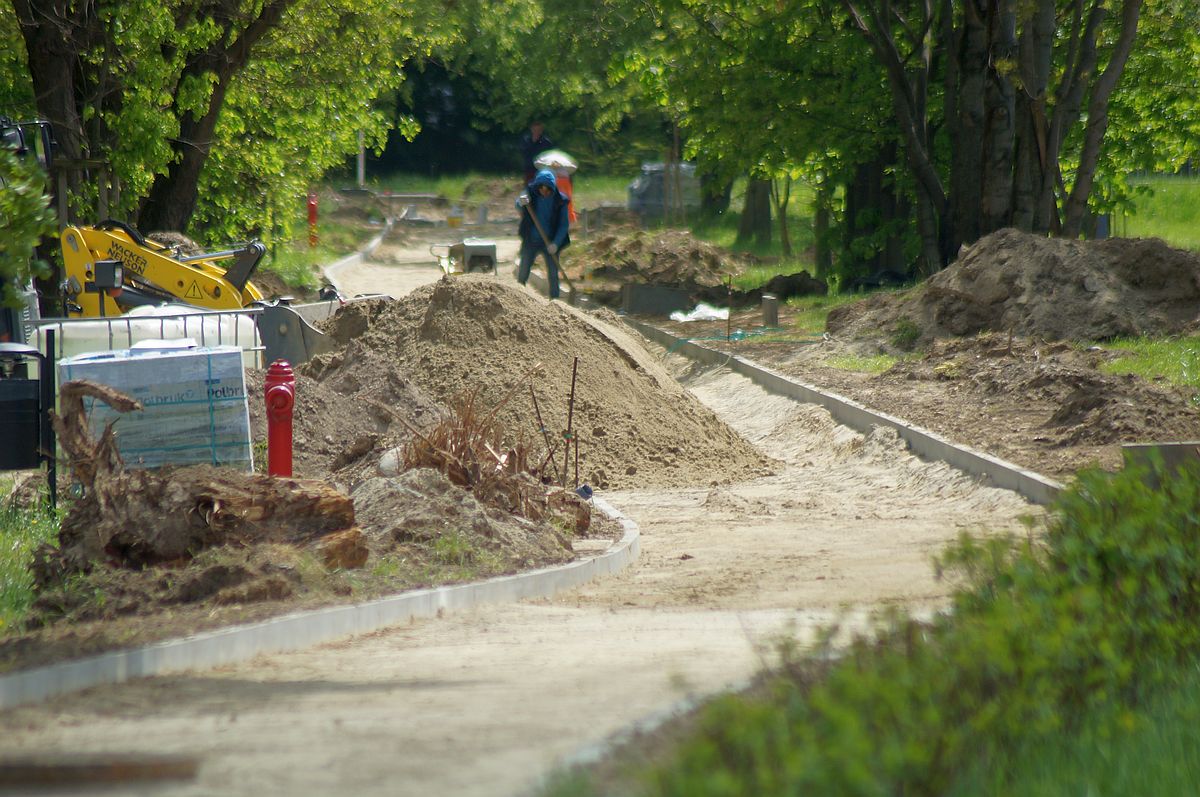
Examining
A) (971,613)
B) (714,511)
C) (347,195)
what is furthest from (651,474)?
(347,195)

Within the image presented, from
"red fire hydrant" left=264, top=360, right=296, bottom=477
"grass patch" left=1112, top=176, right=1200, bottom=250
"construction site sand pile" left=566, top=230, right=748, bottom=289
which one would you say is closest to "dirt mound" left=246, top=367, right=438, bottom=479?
"red fire hydrant" left=264, top=360, right=296, bottom=477

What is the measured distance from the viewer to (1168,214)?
136 feet

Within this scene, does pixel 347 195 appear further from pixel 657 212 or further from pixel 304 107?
pixel 304 107

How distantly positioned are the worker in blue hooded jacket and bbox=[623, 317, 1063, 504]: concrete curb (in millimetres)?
2424

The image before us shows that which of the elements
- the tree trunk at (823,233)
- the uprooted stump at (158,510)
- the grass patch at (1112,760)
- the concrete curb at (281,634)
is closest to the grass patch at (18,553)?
the uprooted stump at (158,510)

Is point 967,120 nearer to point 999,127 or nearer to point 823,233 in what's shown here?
point 999,127

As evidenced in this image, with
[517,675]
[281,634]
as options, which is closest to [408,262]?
[281,634]

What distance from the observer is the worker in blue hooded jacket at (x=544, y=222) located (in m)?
22.0

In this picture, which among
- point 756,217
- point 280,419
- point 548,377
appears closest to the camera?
point 280,419

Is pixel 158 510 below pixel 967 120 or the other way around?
below

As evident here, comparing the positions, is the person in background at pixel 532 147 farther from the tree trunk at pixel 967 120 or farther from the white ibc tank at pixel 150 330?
the white ibc tank at pixel 150 330

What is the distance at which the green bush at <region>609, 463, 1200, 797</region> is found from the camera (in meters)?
3.38

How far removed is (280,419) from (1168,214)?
38370mm

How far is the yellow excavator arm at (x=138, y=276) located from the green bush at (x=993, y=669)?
12.1 meters
